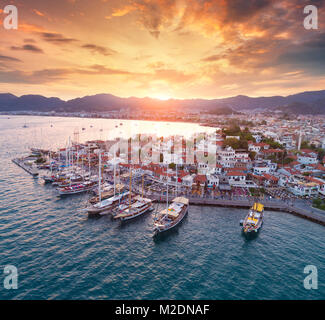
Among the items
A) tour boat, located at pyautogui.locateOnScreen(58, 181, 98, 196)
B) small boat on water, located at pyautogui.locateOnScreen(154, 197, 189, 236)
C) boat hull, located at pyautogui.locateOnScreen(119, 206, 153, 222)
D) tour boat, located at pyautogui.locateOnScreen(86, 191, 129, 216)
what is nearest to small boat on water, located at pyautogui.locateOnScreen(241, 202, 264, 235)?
small boat on water, located at pyautogui.locateOnScreen(154, 197, 189, 236)

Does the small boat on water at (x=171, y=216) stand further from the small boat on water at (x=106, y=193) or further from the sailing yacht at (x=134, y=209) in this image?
the small boat on water at (x=106, y=193)

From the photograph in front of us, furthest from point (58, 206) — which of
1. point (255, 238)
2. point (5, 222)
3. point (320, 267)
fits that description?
point (320, 267)

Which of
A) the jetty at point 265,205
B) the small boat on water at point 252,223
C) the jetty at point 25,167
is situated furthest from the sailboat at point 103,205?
the jetty at point 25,167

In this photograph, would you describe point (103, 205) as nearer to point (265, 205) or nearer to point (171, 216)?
point (171, 216)

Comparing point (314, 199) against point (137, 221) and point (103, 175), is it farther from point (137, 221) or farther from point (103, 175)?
point (103, 175)

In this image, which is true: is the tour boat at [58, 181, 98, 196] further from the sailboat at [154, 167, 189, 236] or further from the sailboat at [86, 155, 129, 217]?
the sailboat at [154, 167, 189, 236]

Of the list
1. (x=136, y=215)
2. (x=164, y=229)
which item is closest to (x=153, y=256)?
(x=164, y=229)
